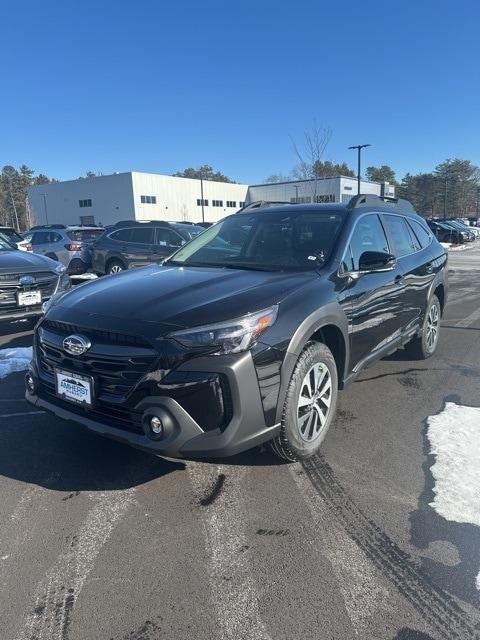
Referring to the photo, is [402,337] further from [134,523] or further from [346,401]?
[134,523]

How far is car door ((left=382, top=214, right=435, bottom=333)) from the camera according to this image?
4.70m

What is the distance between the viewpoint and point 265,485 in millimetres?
3043

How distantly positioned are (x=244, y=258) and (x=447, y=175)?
99659 mm

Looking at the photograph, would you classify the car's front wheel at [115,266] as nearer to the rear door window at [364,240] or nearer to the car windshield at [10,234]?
the car windshield at [10,234]

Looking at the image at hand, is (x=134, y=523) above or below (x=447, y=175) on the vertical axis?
below

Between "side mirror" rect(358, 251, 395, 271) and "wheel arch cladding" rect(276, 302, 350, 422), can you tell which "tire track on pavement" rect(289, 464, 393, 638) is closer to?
"wheel arch cladding" rect(276, 302, 350, 422)

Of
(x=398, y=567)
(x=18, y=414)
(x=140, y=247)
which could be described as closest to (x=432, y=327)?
(x=398, y=567)

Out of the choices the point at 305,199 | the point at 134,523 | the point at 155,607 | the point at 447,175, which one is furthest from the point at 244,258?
the point at 447,175

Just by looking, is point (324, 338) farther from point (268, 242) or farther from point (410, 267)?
point (410, 267)

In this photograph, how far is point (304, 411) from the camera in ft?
10.3

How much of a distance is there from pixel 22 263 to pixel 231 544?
5.40 meters

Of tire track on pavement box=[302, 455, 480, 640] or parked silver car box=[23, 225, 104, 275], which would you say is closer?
tire track on pavement box=[302, 455, 480, 640]

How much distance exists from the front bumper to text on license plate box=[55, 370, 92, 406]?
0.37 meters

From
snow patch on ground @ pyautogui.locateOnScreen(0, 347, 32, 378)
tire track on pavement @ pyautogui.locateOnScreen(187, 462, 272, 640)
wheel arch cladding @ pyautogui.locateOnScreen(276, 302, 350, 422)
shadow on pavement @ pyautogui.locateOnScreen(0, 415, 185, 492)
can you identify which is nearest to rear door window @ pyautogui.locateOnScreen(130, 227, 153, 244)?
snow patch on ground @ pyautogui.locateOnScreen(0, 347, 32, 378)
